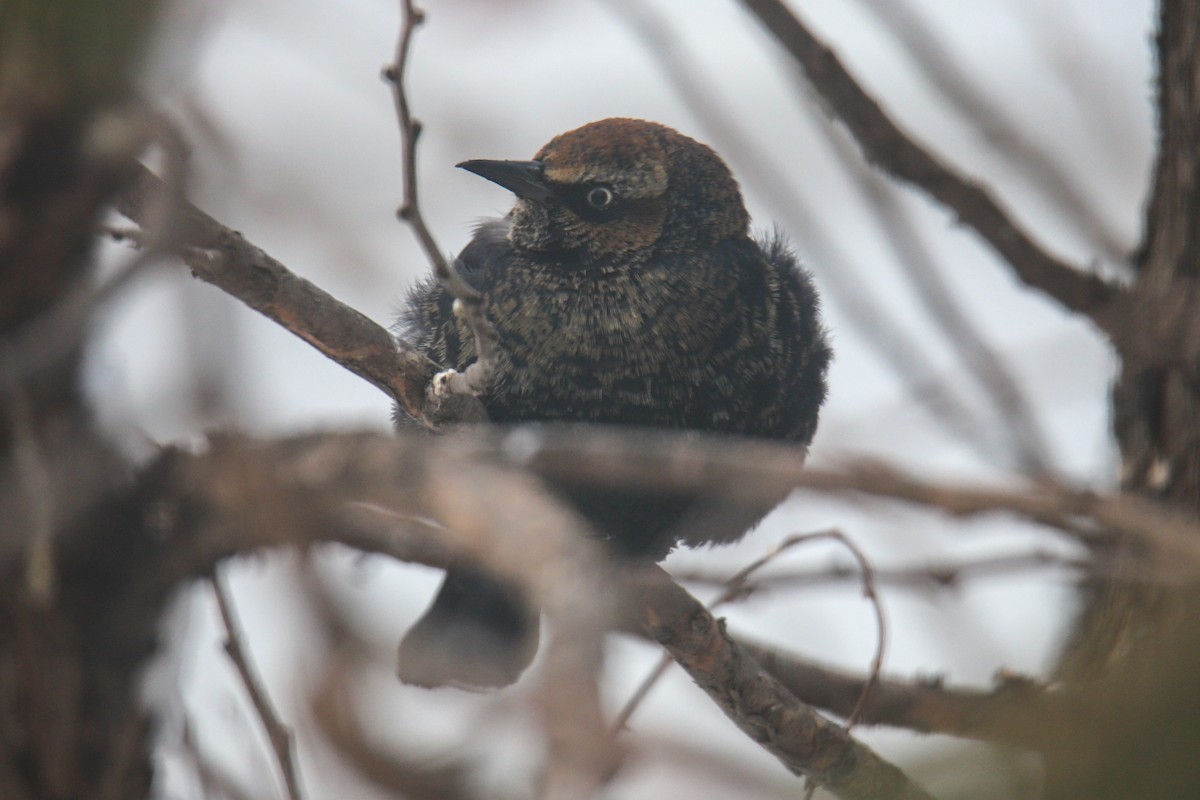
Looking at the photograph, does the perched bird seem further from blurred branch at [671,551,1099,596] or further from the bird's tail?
blurred branch at [671,551,1099,596]

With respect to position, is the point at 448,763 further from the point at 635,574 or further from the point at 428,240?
the point at 428,240

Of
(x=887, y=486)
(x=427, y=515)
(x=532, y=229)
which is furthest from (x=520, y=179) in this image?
(x=887, y=486)

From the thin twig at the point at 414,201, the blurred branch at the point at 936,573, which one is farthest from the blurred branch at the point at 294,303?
the blurred branch at the point at 936,573

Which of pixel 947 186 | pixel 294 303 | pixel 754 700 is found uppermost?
pixel 294 303

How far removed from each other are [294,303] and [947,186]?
1.40 m

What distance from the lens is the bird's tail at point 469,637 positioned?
2.90 metres

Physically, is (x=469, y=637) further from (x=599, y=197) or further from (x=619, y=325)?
(x=599, y=197)

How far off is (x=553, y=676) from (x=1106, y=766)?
1.54 ft

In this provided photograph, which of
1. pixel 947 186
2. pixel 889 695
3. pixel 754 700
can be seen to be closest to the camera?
pixel 754 700

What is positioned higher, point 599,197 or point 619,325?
point 599,197

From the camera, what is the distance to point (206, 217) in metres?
2.01

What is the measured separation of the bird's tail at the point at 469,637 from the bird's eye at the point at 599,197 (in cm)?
90

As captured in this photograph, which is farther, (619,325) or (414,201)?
(619,325)

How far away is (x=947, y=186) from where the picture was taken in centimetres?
268
